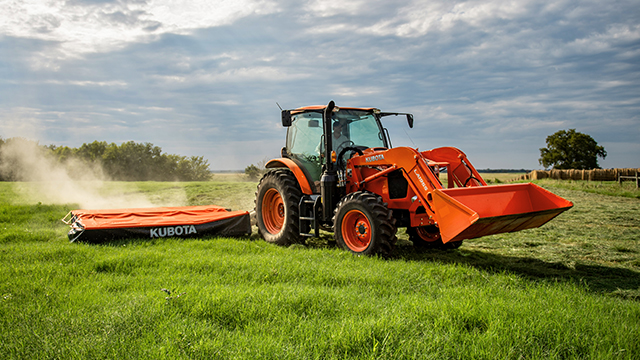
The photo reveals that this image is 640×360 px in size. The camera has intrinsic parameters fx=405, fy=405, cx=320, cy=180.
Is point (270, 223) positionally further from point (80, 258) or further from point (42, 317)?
point (42, 317)

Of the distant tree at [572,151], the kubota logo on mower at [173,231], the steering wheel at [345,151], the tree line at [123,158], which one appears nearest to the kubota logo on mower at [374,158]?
the steering wheel at [345,151]

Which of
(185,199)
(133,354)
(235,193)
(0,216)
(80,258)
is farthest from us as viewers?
(235,193)

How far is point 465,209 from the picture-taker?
4797 mm

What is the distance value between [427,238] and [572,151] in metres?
44.8

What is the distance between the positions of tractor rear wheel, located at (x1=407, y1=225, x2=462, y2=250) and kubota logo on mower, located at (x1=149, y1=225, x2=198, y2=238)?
3861mm

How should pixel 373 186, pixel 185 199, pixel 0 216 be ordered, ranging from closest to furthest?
1. pixel 373 186
2. pixel 0 216
3. pixel 185 199

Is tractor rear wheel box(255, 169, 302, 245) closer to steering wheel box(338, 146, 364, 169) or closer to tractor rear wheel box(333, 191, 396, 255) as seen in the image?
steering wheel box(338, 146, 364, 169)

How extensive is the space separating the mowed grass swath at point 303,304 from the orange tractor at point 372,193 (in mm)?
576

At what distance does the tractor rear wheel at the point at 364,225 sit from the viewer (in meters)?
5.66

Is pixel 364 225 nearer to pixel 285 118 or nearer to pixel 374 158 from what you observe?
pixel 374 158

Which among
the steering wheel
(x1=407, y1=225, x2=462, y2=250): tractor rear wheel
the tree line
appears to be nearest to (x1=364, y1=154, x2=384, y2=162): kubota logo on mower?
the steering wheel

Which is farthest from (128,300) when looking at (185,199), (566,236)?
(185,199)

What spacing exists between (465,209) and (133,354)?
3711mm

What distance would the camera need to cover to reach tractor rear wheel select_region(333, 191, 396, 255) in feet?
18.6
